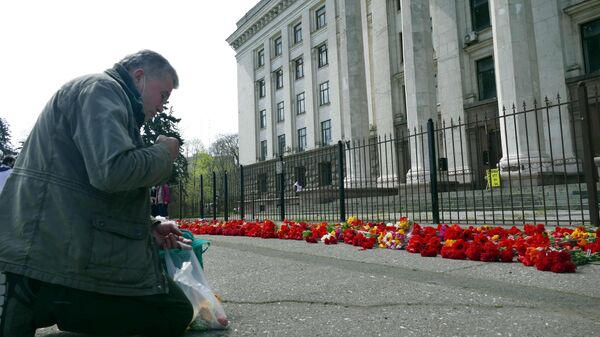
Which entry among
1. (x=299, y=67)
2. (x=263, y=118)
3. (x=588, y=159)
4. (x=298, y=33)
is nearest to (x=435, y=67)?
(x=299, y=67)

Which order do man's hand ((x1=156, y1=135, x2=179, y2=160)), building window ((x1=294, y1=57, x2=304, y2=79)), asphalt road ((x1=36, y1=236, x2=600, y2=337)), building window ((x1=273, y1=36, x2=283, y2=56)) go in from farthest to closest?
building window ((x1=273, y1=36, x2=283, y2=56)) → building window ((x1=294, y1=57, x2=304, y2=79)) → asphalt road ((x1=36, y1=236, x2=600, y2=337)) → man's hand ((x1=156, y1=135, x2=179, y2=160))

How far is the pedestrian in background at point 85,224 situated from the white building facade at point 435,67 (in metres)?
7.42

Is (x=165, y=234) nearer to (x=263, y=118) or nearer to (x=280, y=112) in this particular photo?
(x=280, y=112)

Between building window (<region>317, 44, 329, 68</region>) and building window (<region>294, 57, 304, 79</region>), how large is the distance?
2245 mm

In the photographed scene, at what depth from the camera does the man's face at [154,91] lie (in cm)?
242

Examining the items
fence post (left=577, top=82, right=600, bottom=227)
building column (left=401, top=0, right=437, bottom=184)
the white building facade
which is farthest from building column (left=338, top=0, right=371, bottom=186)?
fence post (left=577, top=82, right=600, bottom=227)

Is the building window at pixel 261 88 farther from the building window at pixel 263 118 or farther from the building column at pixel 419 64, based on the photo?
the building column at pixel 419 64

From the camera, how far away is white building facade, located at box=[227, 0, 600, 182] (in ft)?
48.4

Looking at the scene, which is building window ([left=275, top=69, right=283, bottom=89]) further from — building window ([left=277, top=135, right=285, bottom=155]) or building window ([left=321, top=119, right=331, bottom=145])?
building window ([left=321, top=119, right=331, bottom=145])

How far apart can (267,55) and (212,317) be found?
38288 mm

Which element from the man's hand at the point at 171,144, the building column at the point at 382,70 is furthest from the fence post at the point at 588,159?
the building column at the point at 382,70

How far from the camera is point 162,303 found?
2.26 meters

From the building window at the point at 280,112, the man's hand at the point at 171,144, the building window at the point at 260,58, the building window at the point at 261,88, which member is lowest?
Answer: the man's hand at the point at 171,144

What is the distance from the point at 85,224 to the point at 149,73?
0.86 metres
